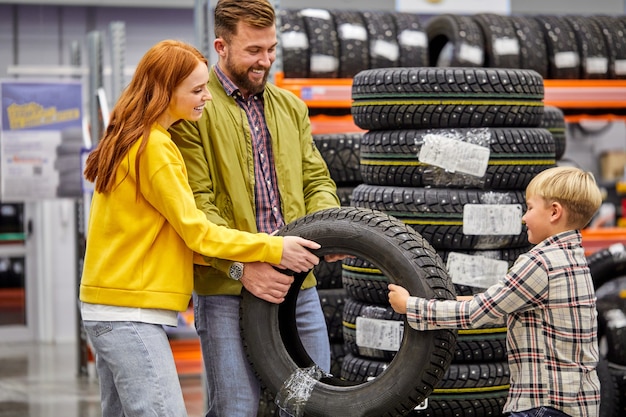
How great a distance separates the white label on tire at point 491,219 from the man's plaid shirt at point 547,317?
1091 millimetres

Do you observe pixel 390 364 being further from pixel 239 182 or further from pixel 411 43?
pixel 411 43

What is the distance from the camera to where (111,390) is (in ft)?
9.38

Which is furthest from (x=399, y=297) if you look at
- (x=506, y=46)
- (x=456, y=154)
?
(x=506, y=46)

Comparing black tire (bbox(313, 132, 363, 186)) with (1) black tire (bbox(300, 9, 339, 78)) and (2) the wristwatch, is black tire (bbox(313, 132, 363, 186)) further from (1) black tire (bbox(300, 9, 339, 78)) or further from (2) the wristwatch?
(2) the wristwatch

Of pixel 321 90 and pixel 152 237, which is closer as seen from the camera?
pixel 152 237

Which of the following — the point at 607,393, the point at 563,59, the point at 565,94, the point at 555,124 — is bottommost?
the point at 607,393

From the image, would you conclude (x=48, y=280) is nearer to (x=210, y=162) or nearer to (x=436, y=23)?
(x=436, y=23)

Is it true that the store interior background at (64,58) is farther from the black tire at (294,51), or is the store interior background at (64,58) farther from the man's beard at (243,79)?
the man's beard at (243,79)

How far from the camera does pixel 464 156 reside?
3979 mm

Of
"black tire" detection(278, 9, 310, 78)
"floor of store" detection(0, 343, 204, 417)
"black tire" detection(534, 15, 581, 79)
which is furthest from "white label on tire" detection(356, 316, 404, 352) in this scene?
"black tire" detection(534, 15, 581, 79)

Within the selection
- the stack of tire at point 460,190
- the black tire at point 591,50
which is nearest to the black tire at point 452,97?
the stack of tire at point 460,190

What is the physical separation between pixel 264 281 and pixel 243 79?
62 cm

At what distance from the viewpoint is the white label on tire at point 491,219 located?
3.95m

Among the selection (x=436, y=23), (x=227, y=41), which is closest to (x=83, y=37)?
(x=436, y=23)
